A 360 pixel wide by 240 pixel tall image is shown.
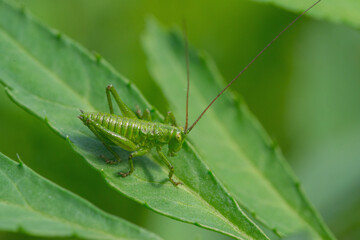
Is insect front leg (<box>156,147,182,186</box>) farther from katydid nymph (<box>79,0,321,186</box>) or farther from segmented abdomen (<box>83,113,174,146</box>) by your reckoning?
segmented abdomen (<box>83,113,174,146</box>)

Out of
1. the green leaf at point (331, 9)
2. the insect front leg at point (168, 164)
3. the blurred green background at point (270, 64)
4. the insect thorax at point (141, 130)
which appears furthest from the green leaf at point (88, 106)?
the blurred green background at point (270, 64)

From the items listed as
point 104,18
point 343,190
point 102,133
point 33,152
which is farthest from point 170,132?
point 104,18

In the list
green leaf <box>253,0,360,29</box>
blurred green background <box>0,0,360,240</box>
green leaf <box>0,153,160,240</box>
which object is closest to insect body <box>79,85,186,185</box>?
green leaf <box>0,153,160,240</box>

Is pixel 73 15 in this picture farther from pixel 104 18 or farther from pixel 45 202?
pixel 45 202

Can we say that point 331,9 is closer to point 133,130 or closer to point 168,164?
point 168,164

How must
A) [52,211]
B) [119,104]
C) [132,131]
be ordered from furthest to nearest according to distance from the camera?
[132,131]
[119,104]
[52,211]

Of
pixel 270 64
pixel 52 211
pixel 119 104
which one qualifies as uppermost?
pixel 270 64

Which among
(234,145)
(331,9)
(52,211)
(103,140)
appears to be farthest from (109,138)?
(331,9)
